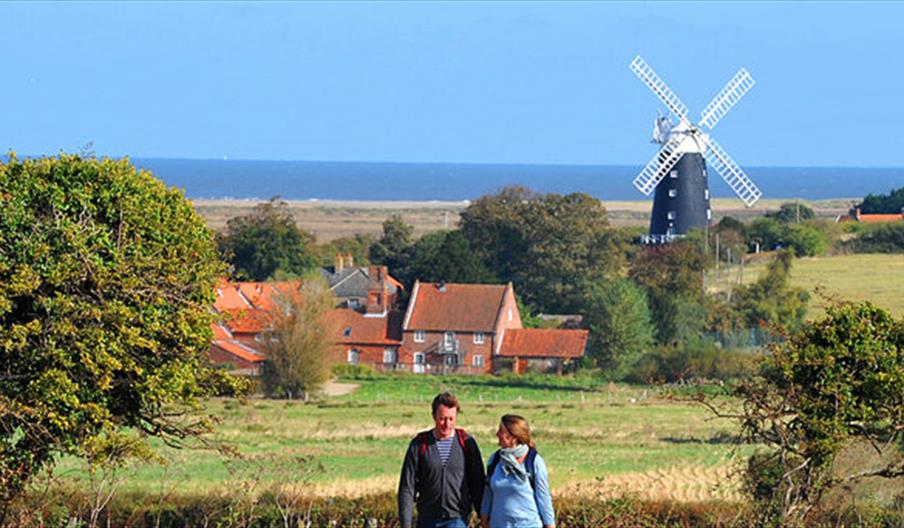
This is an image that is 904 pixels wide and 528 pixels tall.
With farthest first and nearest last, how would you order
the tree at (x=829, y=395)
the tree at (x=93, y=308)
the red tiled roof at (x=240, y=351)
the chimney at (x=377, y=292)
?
1. the chimney at (x=377, y=292)
2. the red tiled roof at (x=240, y=351)
3. the tree at (x=93, y=308)
4. the tree at (x=829, y=395)

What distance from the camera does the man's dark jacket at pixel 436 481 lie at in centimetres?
1142

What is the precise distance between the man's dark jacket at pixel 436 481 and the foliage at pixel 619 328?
164 ft

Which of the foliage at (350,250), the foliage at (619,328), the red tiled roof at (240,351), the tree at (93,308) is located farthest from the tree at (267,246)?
the tree at (93,308)

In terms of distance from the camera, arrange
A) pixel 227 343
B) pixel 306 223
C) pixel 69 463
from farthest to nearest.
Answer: pixel 306 223
pixel 227 343
pixel 69 463

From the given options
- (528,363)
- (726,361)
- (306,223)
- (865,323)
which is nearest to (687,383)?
(726,361)

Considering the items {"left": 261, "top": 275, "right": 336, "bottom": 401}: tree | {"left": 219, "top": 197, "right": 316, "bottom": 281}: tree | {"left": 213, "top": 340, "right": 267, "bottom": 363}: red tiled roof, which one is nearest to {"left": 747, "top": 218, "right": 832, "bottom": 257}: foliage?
{"left": 219, "top": 197, "right": 316, "bottom": 281}: tree

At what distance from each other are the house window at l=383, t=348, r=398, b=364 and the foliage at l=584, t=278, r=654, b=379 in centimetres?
807

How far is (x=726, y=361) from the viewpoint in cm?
5788

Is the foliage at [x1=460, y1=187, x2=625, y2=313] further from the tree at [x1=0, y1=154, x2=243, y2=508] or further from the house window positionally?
the tree at [x1=0, y1=154, x2=243, y2=508]

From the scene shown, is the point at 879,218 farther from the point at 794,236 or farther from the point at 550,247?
the point at 550,247

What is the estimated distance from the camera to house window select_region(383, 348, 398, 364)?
66.8 meters

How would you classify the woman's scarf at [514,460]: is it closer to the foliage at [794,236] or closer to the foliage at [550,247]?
the foliage at [550,247]

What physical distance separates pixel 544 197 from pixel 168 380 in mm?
64008

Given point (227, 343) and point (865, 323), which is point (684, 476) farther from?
point (227, 343)
